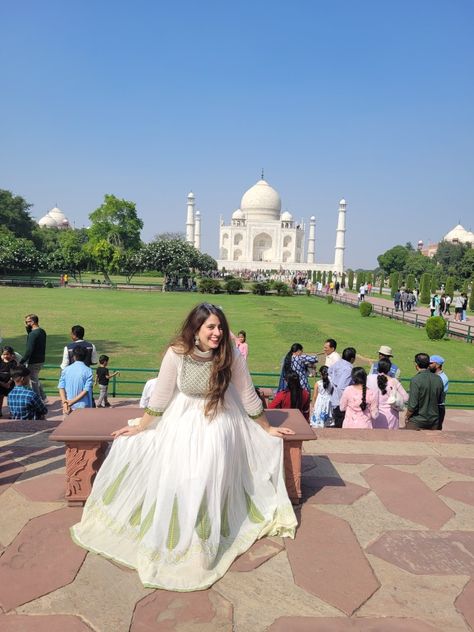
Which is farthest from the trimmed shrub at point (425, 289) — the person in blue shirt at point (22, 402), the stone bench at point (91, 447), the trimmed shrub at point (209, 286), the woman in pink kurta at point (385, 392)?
the stone bench at point (91, 447)

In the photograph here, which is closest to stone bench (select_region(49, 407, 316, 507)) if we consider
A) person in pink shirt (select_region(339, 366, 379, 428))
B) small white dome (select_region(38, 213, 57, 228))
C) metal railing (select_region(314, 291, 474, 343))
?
person in pink shirt (select_region(339, 366, 379, 428))

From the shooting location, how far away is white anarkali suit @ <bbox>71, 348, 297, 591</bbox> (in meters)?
2.23

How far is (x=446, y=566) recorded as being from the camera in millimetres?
2344

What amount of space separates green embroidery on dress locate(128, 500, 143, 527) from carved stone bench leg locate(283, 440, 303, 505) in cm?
90

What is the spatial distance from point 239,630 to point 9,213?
47.7m

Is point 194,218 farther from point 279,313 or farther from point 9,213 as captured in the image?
point 279,313

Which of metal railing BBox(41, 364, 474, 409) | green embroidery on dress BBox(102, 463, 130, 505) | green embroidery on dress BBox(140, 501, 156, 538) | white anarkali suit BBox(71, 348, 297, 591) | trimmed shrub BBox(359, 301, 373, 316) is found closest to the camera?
white anarkali suit BBox(71, 348, 297, 591)

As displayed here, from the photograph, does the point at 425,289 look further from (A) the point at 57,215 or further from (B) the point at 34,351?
(A) the point at 57,215

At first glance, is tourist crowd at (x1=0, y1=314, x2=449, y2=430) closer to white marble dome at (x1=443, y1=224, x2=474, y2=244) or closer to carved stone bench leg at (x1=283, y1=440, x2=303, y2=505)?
carved stone bench leg at (x1=283, y1=440, x2=303, y2=505)

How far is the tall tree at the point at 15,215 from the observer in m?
43.8

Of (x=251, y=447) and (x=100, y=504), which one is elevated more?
(x=251, y=447)

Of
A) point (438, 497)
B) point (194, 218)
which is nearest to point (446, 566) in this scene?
point (438, 497)

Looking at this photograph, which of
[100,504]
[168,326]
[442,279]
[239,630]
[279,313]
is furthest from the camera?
[442,279]

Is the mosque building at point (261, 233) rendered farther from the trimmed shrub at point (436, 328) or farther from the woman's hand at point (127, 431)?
the woman's hand at point (127, 431)
